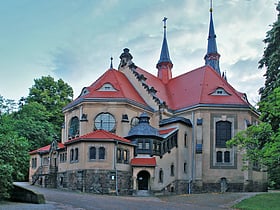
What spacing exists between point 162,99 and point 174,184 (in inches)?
438

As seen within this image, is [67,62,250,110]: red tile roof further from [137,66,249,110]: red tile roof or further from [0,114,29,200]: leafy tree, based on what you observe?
[0,114,29,200]: leafy tree

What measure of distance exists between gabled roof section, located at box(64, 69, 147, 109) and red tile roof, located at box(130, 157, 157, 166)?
7688mm

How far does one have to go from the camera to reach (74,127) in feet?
139

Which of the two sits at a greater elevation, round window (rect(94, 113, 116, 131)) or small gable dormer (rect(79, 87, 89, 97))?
small gable dormer (rect(79, 87, 89, 97))

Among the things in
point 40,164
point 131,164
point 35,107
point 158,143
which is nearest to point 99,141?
point 131,164

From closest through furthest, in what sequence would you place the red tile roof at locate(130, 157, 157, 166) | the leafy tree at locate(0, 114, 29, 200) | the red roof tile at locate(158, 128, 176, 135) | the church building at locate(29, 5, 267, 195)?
1. the leafy tree at locate(0, 114, 29, 200)
2. the church building at locate(29, 5, 267, 195)
3. the red tile roof at locate(130, 157, 157, 166)
4. the red roof tile at locate(158, 128, 176, 135)

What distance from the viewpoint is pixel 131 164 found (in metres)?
34.6

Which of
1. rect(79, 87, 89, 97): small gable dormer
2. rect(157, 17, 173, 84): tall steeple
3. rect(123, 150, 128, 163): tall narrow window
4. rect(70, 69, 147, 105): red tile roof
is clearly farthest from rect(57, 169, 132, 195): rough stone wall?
rect(157, 17, 173, 84): tall steeple

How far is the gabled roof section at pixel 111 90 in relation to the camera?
4055cm

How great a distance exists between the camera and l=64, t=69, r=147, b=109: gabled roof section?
4055 centimetres

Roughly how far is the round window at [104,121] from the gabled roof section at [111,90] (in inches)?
72.3

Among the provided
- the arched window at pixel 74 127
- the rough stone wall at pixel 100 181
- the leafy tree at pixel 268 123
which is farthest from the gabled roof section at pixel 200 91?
the leafy tree at pixel 268 123

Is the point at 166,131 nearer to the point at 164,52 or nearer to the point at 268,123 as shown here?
the point at 268,123

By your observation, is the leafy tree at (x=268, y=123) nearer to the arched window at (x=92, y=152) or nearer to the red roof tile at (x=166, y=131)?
the red roof tile at (x=166, y=131)
